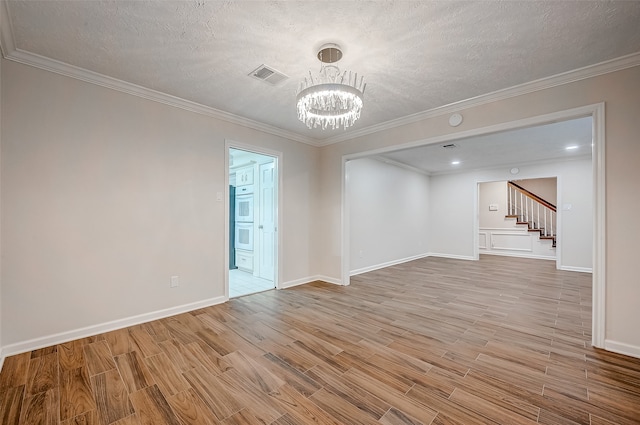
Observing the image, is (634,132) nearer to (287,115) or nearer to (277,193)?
(287,115)

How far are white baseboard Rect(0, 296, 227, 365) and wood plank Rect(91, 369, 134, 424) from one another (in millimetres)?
885

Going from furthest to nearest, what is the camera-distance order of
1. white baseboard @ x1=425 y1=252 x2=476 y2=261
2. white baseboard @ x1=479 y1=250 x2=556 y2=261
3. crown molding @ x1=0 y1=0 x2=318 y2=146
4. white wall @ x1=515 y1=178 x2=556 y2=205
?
white wall @ x1=515 y1=178 x2=556 y2=205
white baseboard @ x1=425 y1=252 x2=476 y2=261
white baseboard @ x1=479 y1=250 x2=556 y2=261
crown molding @ x1=0 y1=0 x2=318 y2=146

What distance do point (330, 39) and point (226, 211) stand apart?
253cm

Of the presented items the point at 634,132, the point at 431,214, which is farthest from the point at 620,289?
the point at 431,214

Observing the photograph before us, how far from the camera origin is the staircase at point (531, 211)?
7969 millimetres

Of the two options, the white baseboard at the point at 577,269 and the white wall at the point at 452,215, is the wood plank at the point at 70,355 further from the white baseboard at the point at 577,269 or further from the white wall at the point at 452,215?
the white baseboard at the point at 577,269

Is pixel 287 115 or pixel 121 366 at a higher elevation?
pixel 287 115

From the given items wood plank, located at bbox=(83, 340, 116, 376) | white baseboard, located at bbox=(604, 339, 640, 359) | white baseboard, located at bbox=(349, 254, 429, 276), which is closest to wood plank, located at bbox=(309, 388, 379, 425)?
wood plank, located at bbox=(83, 340, 116, 376)

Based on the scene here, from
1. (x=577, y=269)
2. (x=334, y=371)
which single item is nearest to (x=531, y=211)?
(x=577, y=269)

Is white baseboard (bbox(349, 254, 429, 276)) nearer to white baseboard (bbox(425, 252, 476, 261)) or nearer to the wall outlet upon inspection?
white baseboard (bbox(425, 252, 476, 261))

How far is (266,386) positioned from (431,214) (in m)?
7.72

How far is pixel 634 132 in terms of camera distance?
2.35 metres

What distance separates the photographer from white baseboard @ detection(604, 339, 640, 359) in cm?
231

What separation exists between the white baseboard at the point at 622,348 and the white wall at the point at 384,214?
3.51 m
